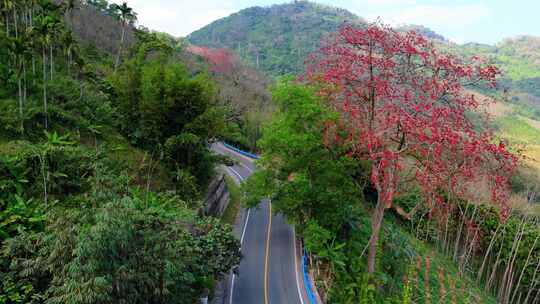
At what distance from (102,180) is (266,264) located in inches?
537

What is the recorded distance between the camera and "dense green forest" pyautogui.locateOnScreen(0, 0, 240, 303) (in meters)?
10.0

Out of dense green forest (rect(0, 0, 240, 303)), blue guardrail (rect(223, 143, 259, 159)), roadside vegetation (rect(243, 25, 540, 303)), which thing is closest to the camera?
dense green forest (rect(0, 0, 240, 303))

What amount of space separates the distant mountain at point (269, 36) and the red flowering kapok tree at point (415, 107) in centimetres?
8433

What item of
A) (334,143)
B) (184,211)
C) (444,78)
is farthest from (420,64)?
(184,211)

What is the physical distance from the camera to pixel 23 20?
2622 centimetres

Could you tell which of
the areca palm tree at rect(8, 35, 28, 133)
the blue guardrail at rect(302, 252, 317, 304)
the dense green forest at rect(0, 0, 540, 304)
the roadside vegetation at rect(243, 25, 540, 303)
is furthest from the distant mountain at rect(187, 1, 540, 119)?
the areca palm tree at rect(8, 35, 28, 133)

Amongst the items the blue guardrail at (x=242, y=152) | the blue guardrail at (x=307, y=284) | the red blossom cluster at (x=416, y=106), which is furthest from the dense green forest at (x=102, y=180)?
the blue guardrail at (x=242, y=152)

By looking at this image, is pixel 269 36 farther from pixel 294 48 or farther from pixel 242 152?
pixel 242 152

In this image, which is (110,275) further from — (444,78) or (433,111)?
(444,78)

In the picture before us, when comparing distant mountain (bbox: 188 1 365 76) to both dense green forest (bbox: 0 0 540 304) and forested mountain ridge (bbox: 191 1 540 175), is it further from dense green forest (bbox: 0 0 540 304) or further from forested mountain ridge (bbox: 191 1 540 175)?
dense green forest (bbox: 0 0 540 304)

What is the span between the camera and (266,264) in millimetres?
23453

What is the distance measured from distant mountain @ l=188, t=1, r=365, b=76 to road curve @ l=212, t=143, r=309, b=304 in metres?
74.8

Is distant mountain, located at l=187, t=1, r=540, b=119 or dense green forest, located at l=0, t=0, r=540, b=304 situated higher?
distant mountain, located at l=187, t=1, r=540, b=119

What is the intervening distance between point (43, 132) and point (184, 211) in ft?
35.9
